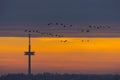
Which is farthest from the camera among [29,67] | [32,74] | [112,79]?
[29,67]

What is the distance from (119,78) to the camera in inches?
6417

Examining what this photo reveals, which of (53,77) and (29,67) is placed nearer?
(53,77)

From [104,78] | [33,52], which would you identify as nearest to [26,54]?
[33,52]

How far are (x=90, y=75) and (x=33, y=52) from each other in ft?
82.9

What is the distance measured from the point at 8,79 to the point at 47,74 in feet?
26.9

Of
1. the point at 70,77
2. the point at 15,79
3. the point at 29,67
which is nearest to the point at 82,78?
the point at 70,77

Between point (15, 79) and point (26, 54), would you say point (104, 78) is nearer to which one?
point (15, 79)

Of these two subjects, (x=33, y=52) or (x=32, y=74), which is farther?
(x=33, y=52)

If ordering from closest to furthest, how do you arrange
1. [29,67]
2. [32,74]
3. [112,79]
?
[112,79], [32,74], [29,67]

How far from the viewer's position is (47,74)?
557 ft

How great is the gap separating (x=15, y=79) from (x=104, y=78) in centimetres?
1714

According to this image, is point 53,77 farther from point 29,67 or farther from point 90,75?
point 29,67

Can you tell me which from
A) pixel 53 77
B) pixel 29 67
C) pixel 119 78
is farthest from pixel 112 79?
pixel 29 67

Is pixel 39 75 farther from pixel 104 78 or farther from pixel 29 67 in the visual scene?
pixel 29 67
